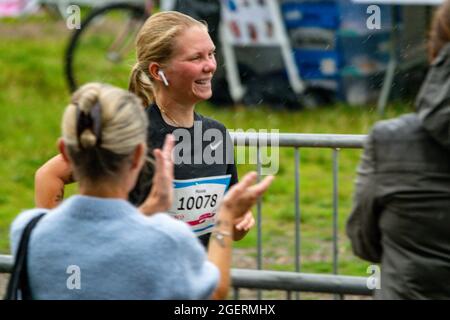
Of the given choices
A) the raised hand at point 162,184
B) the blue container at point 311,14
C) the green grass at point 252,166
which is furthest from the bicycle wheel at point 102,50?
the raised hand at point 162,184

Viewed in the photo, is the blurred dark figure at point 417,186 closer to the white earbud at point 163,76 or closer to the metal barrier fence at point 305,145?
the white earbud at point 163,76

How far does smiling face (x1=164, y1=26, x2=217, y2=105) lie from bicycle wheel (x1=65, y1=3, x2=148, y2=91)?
6.75m

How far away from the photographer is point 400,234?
3006mm

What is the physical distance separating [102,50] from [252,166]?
4353 mm

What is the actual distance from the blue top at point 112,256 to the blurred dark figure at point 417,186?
0.46m

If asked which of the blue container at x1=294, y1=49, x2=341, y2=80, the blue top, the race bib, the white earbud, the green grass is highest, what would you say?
the white earbud

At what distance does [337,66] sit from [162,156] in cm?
777

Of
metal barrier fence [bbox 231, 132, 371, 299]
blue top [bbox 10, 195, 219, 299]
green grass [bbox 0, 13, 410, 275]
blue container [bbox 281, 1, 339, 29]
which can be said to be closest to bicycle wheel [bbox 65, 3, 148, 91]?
green grass [bbox 0, 13, 410, 275]

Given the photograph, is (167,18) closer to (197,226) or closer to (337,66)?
(197,226)

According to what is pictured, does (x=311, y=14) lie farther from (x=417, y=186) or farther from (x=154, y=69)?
(x=417, y=186)

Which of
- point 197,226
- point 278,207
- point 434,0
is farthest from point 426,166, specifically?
point 434,0

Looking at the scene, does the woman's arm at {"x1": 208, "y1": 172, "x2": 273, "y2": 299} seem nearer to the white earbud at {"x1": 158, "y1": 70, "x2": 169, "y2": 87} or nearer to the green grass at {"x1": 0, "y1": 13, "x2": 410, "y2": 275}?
the white earbud at {"x1": 158, "y1": 70, "x2": 169, "y2": 87}

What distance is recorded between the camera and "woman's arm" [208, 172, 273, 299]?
303 cm

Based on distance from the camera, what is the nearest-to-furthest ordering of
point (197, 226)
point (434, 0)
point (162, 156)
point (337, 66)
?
point (162, 156), point (197, 226), point (434, 0), point (337, 66)
